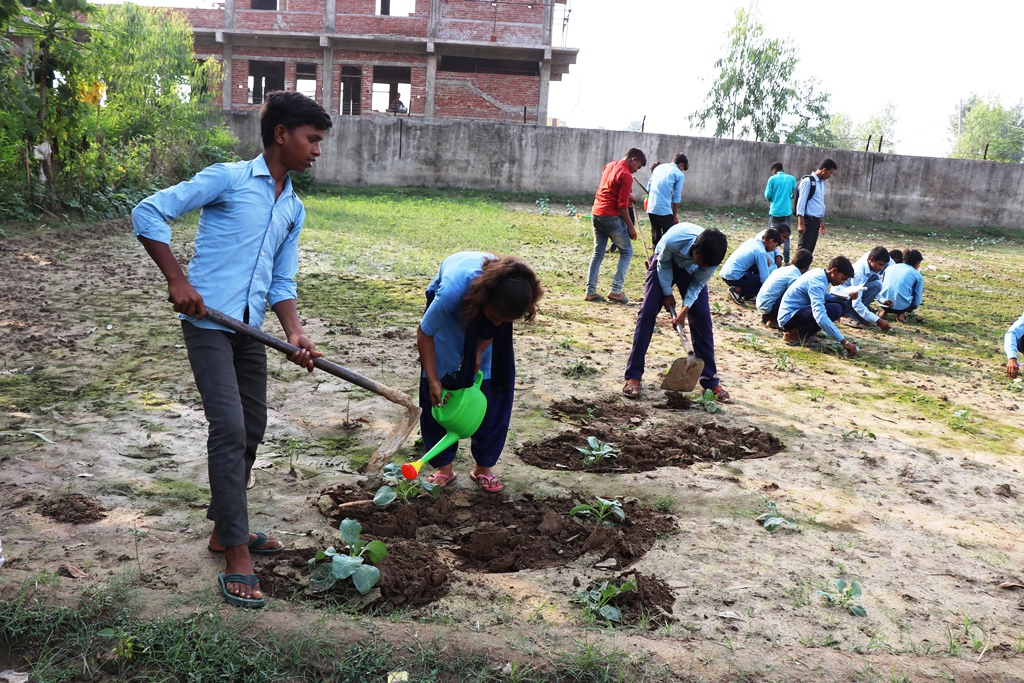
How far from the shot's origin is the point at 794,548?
3721mm

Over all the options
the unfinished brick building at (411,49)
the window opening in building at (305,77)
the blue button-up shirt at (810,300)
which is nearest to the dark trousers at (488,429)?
the blue button-up shirt at (810,300)

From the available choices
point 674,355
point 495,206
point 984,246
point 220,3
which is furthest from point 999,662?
point 220,3

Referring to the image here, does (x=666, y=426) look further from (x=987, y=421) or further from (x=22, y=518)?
(x=22, y=518)

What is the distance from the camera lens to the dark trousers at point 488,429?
13.5 ft

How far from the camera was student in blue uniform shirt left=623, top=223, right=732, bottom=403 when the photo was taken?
18.9ft

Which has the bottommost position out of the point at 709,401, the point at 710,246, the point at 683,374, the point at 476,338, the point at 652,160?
the point at 709,401

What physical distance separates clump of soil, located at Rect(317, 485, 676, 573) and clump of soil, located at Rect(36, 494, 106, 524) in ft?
3.14

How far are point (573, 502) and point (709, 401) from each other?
2208 millimetres

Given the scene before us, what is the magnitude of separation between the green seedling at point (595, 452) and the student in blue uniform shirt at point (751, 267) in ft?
18.4

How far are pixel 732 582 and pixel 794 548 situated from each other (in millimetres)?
530

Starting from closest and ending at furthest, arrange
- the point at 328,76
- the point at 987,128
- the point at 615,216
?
the point at 615,216 < the point at 328,76 < the point at 987,128

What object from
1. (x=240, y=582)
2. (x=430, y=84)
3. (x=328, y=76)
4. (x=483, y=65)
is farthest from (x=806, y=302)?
(x=328, y=76)

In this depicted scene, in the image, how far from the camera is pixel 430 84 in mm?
25266

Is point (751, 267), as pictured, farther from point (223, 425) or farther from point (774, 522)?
point (223, 425)
